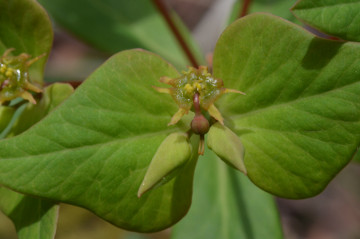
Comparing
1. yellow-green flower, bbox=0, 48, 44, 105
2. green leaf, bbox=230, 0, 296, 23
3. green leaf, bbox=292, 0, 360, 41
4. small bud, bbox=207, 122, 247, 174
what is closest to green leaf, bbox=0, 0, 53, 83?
yellow-green flower, bbox=0, 48, 44, 105

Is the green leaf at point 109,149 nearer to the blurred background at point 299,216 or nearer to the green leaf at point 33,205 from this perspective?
the green leaf at point 33,205

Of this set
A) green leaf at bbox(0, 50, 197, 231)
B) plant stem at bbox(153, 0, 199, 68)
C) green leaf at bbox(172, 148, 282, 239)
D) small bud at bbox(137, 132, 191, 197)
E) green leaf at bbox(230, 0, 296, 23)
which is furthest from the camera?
green leaf at bbox(230, 0, 296, 23)

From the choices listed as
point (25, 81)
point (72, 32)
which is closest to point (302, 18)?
point (25, 81)

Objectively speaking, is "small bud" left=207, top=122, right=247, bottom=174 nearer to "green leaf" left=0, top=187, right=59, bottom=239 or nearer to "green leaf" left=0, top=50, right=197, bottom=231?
"green leaf" left=0, top=50, right=197, bottom=231

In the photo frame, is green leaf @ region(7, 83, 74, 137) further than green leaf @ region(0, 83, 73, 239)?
Yes

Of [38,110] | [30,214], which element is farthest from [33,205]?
[38,110]

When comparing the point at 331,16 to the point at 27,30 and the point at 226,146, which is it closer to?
the point at 226,146

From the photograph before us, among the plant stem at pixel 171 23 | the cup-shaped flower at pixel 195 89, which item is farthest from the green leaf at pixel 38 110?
the plant stem at pixel 171 23

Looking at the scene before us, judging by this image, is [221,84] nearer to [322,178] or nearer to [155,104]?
[155,104]
